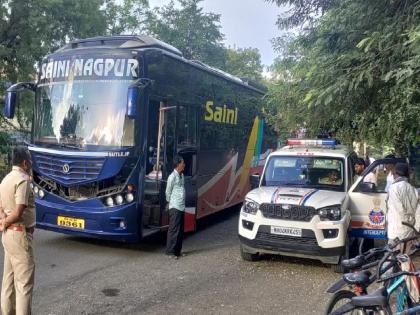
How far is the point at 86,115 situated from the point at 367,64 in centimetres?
457

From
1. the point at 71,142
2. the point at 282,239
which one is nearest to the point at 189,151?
the point at 71,142

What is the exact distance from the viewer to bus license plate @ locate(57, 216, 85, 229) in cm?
798

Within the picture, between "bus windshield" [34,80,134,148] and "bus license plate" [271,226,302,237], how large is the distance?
2711 millimetres

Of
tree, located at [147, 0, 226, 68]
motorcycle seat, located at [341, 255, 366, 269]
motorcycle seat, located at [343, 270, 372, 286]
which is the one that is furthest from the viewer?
tree, located at [147, 0, 226, 68]

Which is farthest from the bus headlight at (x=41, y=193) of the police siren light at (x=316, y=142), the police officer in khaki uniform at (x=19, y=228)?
the police siren light at (x=316, y=142)

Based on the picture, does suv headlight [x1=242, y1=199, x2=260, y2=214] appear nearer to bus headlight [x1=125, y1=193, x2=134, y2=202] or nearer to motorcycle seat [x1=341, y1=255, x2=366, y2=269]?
bus headlight [x1=125, y1=193, x2=134, y2=202]

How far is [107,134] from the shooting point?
7.96 m

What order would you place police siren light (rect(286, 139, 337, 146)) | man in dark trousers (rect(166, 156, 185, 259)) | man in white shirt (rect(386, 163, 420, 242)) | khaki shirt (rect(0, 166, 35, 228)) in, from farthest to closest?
police siren light (rect(286, 139, 337, 146))
man in dark trousers (rect(166, 156, 185, 259))
man in white shirt (rect(386, 163, 420, 242))
khaki shirt (rect(0, 166, 35, 228))

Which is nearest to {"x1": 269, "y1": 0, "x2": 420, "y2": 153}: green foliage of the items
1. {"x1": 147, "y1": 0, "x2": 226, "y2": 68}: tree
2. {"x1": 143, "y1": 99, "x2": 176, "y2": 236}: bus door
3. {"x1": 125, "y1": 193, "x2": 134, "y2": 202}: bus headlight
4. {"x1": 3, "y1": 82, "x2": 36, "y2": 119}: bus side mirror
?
{"x1": 143, "y1": 99, "x2": 176, "y2": 236}: bus door

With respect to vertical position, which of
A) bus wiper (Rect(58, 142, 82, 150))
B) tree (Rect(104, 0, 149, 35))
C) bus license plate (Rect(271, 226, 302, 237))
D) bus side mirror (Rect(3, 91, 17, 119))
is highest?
tree (Rect(104, 0, 149, 35))

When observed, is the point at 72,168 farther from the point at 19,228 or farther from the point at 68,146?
the point at 19,228

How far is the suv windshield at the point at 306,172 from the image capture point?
848cm

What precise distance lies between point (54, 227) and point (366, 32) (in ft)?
19.5

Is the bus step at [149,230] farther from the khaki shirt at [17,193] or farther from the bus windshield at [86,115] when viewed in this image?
the khaki shirt at [17,193]
